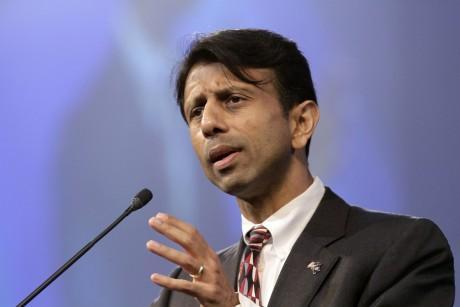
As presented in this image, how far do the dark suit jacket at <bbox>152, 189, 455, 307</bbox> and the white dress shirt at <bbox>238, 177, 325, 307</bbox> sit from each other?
5 centimetres

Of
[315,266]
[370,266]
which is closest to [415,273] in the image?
[370,266]

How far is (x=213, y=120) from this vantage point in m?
2.10

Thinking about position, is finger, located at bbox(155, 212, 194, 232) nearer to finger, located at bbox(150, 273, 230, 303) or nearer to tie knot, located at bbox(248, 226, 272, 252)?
finger, located at bbox(150, 273, 230, 303)

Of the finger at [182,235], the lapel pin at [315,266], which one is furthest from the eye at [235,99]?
the finger at [182,235]

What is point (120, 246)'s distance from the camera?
3068 millimetres

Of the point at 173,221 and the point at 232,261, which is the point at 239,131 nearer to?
the point at 232,261

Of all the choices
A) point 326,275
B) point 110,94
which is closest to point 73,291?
point 110,94

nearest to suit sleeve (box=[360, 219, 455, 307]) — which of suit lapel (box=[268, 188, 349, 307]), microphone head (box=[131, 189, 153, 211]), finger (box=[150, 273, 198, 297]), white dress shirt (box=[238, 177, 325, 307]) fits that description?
suit lapel (box=[268, 188, 349, 307])

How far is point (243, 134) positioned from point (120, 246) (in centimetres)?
115

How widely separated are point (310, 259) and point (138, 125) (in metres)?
1.29

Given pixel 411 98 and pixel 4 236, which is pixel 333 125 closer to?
pixel 411 98

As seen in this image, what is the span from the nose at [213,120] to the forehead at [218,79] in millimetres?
57

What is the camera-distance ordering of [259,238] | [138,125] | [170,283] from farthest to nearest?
[138,125], [259,238], [170,283]

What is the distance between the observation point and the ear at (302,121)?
7.34 ft
